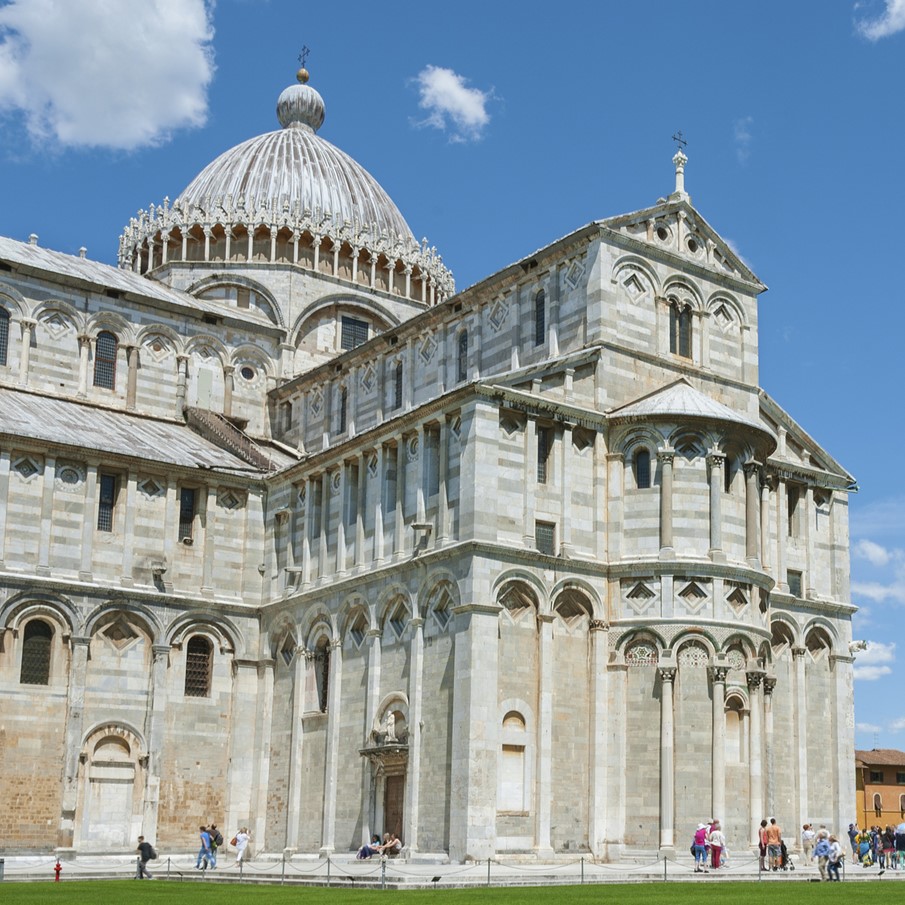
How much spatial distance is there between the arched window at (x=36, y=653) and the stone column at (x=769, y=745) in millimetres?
20865

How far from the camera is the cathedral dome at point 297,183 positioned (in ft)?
204

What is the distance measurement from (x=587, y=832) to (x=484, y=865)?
12.7 feet

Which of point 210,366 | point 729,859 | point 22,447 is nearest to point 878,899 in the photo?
point 729,859

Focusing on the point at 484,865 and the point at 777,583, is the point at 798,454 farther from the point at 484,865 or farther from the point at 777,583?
the point at 484,865

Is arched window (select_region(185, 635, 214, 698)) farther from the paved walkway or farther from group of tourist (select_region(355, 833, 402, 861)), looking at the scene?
group of tourist (select_region(355, 833, 402, 861))

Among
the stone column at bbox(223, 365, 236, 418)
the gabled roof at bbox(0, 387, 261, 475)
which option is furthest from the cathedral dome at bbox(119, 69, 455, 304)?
the gabled roof at bbox(0, 387, 261, 475)

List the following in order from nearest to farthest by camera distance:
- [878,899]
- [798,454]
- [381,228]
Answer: [878,899] → [798,454] → [381,228]

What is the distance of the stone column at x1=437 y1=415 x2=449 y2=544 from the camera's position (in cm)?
3866

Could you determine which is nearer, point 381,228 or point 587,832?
point 587,832

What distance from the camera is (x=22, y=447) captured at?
43094 mm

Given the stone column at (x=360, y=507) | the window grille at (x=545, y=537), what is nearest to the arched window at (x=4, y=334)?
the stone column at (x=360, y=507)

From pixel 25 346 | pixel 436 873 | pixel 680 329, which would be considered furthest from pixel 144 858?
pixel 680 329

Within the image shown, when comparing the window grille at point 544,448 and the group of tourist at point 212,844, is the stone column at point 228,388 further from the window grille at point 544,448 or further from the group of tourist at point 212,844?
the window grille at point 544,448

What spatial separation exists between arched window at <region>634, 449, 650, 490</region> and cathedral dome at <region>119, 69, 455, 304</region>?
77.8ft
